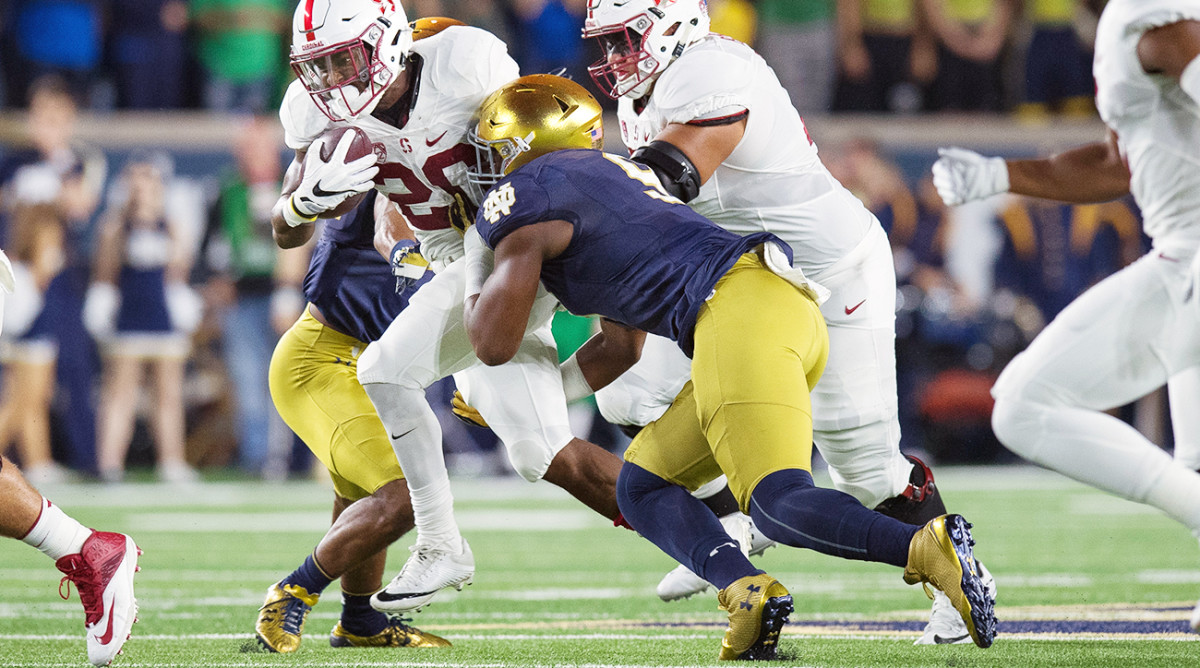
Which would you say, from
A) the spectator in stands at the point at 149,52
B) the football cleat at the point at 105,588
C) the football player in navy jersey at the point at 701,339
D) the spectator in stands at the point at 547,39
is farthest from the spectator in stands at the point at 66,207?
the football player in navy jersey at the point at 701,339

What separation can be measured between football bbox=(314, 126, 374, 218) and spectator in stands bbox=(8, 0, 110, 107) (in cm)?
672

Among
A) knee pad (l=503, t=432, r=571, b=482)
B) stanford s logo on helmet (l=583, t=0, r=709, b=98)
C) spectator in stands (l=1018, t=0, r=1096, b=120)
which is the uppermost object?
stanford s logo on helmet (l=583, t=0, r=709, b=98)

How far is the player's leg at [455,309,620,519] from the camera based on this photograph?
12.0ft

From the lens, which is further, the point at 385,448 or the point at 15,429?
the point at 15,429

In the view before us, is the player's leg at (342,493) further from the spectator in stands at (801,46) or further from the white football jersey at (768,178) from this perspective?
the spectator in stands at (801,46)

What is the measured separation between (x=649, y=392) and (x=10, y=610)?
203 centimetres

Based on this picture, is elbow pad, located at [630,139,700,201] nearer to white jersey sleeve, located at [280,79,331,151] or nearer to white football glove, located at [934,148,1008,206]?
white football glove, located at [934,148,1008,206]

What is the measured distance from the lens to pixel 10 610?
441cm

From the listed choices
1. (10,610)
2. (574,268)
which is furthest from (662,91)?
(10,610)

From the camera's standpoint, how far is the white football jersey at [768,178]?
3541 mm

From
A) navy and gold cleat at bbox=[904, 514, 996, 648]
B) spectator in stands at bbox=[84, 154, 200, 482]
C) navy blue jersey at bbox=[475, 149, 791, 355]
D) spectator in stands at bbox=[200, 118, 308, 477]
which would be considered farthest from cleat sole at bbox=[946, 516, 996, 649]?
spectator in stands at bbox=[84, 154, 200, 482]

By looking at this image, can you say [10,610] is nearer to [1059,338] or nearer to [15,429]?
[1059,338]

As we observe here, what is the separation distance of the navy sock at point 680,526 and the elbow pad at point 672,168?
2.04 ft

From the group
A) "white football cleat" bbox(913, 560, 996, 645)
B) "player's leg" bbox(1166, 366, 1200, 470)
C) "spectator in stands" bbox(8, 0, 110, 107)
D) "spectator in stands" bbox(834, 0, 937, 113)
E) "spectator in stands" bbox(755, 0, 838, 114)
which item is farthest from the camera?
"spectator in stands" bbox(834, 0, 937, 113)
